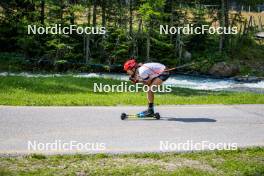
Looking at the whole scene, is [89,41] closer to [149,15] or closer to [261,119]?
[149,15]

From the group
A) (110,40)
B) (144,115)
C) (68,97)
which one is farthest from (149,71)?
(110,40)

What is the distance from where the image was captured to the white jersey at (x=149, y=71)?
12902 millimetres

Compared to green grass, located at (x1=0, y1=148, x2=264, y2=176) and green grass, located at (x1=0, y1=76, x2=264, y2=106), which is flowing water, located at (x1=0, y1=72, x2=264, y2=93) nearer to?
green grass, located at (x1=0, y1=76, x2=264, y2=106)

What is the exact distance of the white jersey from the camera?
1290 cm

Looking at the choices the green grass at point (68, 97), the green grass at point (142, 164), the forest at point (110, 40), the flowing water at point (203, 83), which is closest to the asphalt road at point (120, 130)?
the green grass at point (142, 164)

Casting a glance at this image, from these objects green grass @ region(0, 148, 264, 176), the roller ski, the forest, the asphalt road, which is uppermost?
the forest

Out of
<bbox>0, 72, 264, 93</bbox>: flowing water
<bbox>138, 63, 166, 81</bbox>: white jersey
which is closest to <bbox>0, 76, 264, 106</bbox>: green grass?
<bbox>138, 63, 166, 81</bbox>: white jersey

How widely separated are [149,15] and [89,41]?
523 cm

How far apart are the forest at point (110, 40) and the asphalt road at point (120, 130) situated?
18.9 meters

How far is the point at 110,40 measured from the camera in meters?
36.1

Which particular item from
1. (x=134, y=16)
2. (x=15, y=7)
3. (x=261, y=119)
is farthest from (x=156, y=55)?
(x=261, y=119)

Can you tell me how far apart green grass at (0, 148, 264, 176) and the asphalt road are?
63 centimetres

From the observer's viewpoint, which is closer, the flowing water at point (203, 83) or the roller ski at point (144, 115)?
the roller ski at point (144, 115)

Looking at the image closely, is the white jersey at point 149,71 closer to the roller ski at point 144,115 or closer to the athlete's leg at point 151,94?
the athlete's leg at point 151,94
